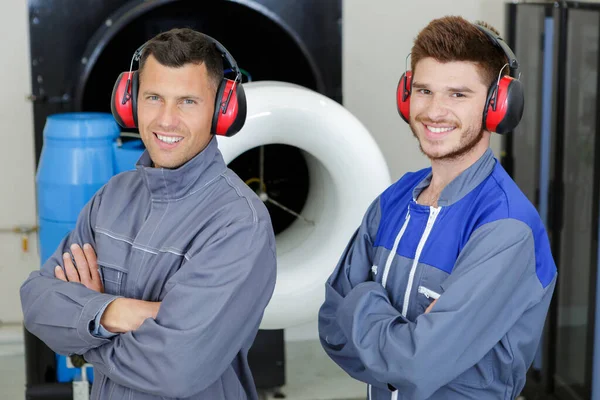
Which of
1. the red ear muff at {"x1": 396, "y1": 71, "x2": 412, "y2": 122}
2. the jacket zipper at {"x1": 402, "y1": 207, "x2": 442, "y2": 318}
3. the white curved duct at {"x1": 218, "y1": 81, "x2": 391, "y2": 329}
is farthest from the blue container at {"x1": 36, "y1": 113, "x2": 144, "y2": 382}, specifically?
the jacket zipper at {"x1": 402, "y1": 207, "x2": 442, "y2": 318}

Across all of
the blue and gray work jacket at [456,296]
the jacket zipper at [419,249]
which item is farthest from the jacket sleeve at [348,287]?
the jacket zipper at [419,249]

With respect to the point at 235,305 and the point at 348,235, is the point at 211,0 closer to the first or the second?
the point at 348,235

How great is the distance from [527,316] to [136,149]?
1.51m

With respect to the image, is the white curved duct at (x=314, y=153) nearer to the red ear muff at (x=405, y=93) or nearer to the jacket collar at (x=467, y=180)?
the red ear muff at (x=405, y=93)

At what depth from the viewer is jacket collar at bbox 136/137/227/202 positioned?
1.63 meters

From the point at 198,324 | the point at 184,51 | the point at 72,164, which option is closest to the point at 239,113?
the point at 184,51

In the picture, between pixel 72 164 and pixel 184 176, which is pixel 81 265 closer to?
pixel 184 176

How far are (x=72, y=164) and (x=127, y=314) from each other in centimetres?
115

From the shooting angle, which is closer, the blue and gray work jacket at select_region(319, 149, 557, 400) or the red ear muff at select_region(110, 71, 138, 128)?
the blue and gray work jacket at select_region(319, 149, 557, 400)

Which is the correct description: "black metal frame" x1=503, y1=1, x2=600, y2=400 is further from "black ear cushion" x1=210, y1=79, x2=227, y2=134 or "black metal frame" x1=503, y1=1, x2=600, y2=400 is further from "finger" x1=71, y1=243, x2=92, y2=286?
"finger" x1=71, y1=243, x2=92, y2=286

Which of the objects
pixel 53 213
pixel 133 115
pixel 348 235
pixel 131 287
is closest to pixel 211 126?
pixel 133 115

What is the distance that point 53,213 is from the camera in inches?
105

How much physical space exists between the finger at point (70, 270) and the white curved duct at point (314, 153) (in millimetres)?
788

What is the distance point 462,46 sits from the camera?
1.59m
